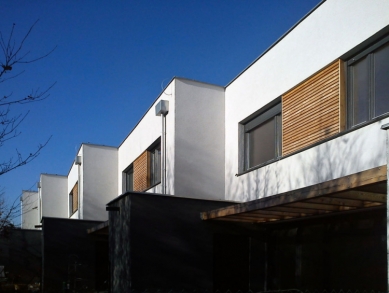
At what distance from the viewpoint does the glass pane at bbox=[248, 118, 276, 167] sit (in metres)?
10.8

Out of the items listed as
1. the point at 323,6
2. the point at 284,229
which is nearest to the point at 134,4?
the point at 323,6

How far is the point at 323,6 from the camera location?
8.97 m

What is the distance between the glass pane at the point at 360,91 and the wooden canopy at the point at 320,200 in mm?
1465

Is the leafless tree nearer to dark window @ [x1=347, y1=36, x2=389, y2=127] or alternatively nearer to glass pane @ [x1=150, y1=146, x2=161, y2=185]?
dark window @ [x1=347, y1=36, x2=389, y2=127]

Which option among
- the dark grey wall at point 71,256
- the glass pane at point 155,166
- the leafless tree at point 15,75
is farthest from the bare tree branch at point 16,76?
the dark grey wall at point 71,256

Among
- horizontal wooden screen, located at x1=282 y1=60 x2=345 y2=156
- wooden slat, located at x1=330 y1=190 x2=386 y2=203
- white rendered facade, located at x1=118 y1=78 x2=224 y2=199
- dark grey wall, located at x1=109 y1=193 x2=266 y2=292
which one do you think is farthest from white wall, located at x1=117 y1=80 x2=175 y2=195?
wooden slat, located at x1=330 y1=190 x2=386 y2=203

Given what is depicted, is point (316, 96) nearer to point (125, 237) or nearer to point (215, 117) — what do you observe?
point (215, 117)

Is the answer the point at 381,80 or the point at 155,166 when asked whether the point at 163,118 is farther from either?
the point at 381,80

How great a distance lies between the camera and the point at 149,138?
14.6 meters

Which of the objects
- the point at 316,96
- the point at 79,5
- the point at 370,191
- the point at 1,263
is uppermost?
the point at 79,5

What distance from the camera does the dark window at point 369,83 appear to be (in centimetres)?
774

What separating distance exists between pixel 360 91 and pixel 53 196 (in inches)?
887

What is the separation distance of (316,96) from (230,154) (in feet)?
11.0

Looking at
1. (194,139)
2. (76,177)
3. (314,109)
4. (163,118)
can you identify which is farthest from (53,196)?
(314,109)
